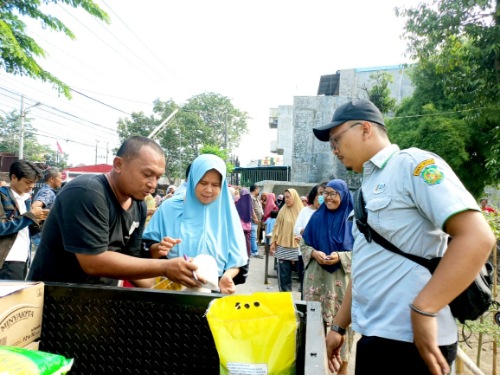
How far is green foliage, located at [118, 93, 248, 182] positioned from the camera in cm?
3666

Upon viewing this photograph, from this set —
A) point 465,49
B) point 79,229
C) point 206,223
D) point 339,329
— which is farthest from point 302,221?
point 465,49

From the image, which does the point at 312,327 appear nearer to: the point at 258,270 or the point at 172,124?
the point at 258,270

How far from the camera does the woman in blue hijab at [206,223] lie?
2.41 metres

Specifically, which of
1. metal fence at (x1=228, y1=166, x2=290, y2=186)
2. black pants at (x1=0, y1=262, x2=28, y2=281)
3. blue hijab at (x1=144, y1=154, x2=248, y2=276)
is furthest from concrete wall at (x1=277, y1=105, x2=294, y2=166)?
blue hijab at (x1=144, y1=154, x2=248, y2=276)

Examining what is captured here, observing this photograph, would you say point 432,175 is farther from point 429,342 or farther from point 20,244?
point 20,244

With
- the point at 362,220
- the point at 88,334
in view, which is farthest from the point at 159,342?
the point at 362,220

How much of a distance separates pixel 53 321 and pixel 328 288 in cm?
289

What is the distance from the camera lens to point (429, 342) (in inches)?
49.2

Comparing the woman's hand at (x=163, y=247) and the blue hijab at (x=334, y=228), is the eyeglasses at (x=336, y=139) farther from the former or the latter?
the blue hijab at (x=334, y=228)

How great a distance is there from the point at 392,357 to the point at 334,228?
8.05 ft

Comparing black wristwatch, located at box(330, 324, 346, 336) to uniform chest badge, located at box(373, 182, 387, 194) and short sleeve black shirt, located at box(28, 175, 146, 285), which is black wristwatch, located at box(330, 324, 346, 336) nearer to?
uniform chest badge, located at box(373, 182, 387, 194)

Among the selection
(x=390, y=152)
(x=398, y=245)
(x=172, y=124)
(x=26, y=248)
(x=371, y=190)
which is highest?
(x=172, y=124)

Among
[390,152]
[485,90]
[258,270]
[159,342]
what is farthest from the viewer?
[258,270]

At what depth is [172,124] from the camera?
36.8 m
